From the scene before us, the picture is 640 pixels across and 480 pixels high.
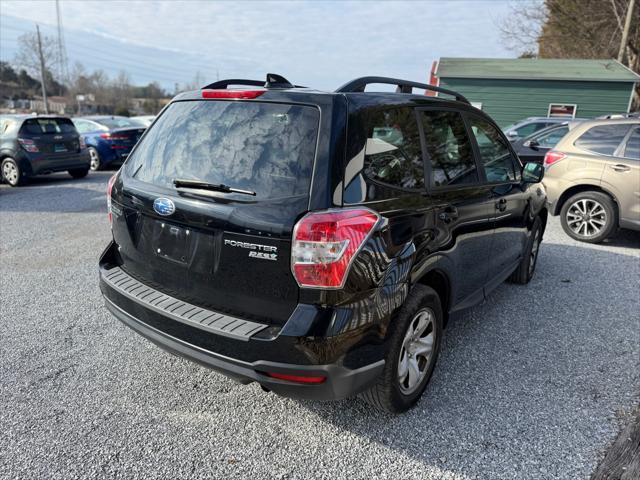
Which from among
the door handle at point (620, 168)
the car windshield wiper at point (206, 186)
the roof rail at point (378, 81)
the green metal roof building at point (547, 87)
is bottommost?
the door handle at point (620, 168)

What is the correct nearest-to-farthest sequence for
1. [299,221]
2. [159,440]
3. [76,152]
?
[299,221] < [159,440] < [76,152]

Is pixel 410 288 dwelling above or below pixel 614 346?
above

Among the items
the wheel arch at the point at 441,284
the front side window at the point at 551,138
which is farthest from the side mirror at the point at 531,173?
the front side window at the point at 551,138

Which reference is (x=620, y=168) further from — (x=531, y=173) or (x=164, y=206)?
(x=164, y=206)

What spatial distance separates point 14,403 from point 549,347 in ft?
12.1

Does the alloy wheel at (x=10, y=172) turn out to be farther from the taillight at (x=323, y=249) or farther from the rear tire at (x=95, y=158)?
the taillight at (x=323, y=249)

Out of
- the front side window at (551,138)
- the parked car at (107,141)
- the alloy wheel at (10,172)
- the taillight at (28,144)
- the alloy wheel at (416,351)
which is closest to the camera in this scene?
the alloy wheel at (416,351)

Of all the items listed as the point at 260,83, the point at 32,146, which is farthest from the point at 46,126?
the point at 260,83

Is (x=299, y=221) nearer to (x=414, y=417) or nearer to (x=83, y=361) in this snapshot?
(x=414, y=417)

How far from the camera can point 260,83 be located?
2.92 meters

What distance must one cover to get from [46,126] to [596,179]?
11202 millimetres

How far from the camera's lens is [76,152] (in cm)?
1127

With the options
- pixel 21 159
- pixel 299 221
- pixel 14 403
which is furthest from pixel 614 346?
pixel 21 159

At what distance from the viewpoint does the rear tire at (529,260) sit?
15.5 feet
